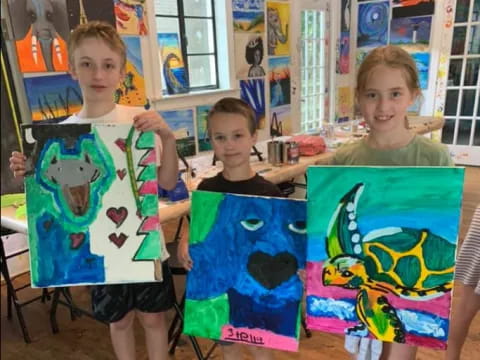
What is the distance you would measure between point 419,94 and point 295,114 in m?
3.51

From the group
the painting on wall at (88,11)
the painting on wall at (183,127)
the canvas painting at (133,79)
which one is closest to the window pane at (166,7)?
the canvas painting at (133,79)

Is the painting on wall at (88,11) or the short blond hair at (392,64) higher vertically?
the painting on wall at (88,11)

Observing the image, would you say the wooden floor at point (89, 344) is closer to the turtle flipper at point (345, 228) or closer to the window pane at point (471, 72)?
the turtle flipper at point (345, 228)

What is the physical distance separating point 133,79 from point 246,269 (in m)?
2.44

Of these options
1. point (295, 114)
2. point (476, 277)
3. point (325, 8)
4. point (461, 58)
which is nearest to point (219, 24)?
point (295, 114)

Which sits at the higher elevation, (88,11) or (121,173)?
(88,11)

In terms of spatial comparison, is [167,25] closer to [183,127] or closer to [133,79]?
[133,79]

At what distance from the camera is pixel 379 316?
1112 mm

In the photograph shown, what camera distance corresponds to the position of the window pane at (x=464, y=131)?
3.30 meters

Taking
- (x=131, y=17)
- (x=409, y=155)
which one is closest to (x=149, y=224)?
(x=409, y=155)

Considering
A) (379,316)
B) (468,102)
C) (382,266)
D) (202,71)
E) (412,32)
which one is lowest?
(379,316)

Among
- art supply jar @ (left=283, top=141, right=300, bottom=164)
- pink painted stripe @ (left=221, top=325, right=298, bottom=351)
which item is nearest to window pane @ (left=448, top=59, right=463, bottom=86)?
art supply jar @ (left=283, top=141, right=300, bottom=164)

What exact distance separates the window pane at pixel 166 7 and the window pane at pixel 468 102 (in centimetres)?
244

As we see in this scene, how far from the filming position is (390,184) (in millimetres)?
1048
